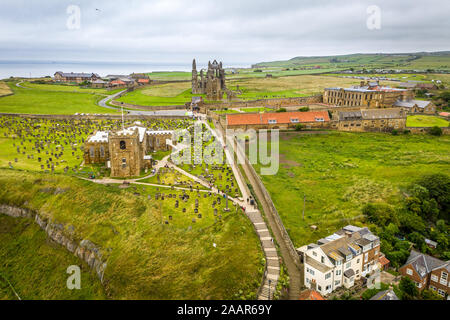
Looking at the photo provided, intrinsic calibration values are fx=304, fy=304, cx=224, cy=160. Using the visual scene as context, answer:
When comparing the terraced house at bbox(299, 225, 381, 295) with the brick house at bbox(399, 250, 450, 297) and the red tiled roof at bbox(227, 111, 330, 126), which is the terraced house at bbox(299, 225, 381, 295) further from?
the red tiled roof at bbox(227, 111, 330, 126)

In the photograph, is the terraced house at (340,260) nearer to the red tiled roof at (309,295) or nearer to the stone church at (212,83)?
the red tiled roof at (309,295)

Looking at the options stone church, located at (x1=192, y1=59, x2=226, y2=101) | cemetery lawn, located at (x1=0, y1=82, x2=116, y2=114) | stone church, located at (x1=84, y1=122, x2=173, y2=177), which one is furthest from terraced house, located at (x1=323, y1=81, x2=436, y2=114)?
cemetery lawn, located at (x1=0, y1=82, x2=116, y2=114)

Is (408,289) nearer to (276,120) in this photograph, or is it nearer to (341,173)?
(341,173)

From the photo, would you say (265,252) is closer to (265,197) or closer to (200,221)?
(200,221)

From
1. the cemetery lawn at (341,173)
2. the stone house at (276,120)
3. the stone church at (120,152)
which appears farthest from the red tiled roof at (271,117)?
the stone church at (120,152)

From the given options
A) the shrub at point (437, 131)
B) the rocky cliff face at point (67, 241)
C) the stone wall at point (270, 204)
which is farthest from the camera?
the shrub at point (437, 131)

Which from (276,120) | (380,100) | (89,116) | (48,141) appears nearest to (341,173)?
(276,120)
